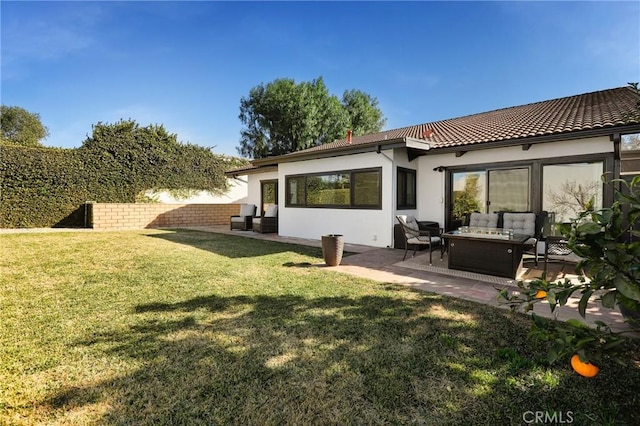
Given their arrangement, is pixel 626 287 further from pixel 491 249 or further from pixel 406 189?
pixel 406 189

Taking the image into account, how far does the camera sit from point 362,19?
11.8 meters

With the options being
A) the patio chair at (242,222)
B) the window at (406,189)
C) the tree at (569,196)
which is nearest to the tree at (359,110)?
the patio chair at (242,222)

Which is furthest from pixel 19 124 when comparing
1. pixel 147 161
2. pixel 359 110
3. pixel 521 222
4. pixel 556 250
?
pixel 556 250

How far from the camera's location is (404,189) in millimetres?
9578

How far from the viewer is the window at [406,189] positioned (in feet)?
30.5

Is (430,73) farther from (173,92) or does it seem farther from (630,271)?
(630,271)

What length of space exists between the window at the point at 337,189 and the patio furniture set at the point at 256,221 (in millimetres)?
1505

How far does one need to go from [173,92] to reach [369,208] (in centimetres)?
1162

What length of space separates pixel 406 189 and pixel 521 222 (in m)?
3.26

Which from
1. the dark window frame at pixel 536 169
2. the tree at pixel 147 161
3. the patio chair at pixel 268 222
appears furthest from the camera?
the tree at pixel 147 161

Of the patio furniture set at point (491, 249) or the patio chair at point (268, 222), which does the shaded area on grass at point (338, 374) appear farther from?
the patio chair at point (268, 222)

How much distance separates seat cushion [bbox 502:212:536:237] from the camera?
737 cm

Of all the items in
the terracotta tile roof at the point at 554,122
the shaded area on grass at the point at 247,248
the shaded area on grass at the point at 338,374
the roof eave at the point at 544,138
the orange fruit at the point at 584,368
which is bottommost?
the shaded area on grass at the point at 338,374

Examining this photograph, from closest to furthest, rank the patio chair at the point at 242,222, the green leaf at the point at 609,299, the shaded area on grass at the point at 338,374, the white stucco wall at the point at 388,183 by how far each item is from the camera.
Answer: the green leaf at the point at 609,299
the shaded area on grass at the point at 338,374
the white stucco wall at the point at 388,183
the patio chair at the point at 242,222
